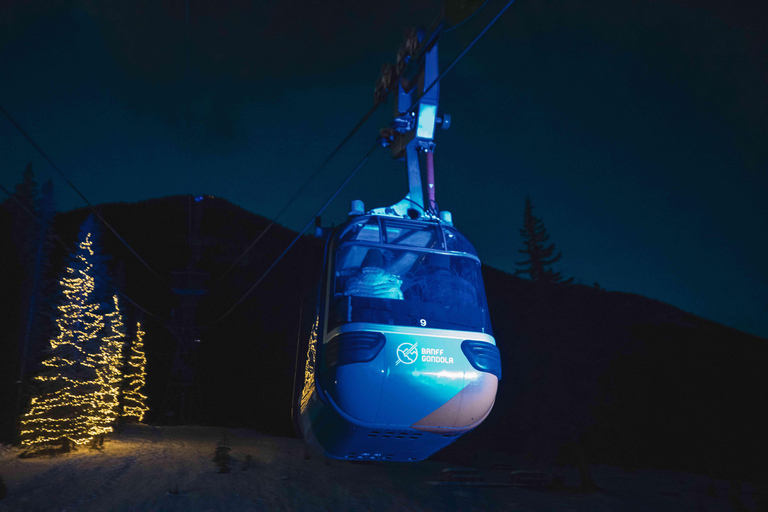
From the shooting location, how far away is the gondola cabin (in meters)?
5.21

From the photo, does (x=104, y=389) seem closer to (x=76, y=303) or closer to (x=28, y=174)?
(x=76, y=303)

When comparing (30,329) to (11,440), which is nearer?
(11,440)

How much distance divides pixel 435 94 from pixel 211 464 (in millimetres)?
15973

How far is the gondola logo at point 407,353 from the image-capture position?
5.23 meters

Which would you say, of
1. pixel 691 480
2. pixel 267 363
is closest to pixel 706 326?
pixel 691 480

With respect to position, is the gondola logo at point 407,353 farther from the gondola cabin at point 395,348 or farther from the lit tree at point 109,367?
the lit tree at point 109,367

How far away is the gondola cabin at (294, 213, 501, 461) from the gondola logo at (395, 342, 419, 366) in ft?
0.04

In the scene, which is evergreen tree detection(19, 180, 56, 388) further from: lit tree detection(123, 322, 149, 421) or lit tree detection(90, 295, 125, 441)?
lit tree detection(123, 322, 149, 421)

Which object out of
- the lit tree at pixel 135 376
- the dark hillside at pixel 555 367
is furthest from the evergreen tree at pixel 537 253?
the lit tree at pixel 135 376

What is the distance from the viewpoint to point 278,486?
15.2 metres

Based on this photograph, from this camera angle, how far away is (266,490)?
47.6 ft

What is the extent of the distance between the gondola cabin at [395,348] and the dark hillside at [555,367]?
32.6 ft

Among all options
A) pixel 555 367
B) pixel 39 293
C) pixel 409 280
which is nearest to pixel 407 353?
pixel 409 280

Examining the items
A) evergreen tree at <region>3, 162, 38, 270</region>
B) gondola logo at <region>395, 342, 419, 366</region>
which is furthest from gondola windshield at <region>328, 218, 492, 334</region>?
evergreen tree at <region>3, 162, 38, 270</region>
